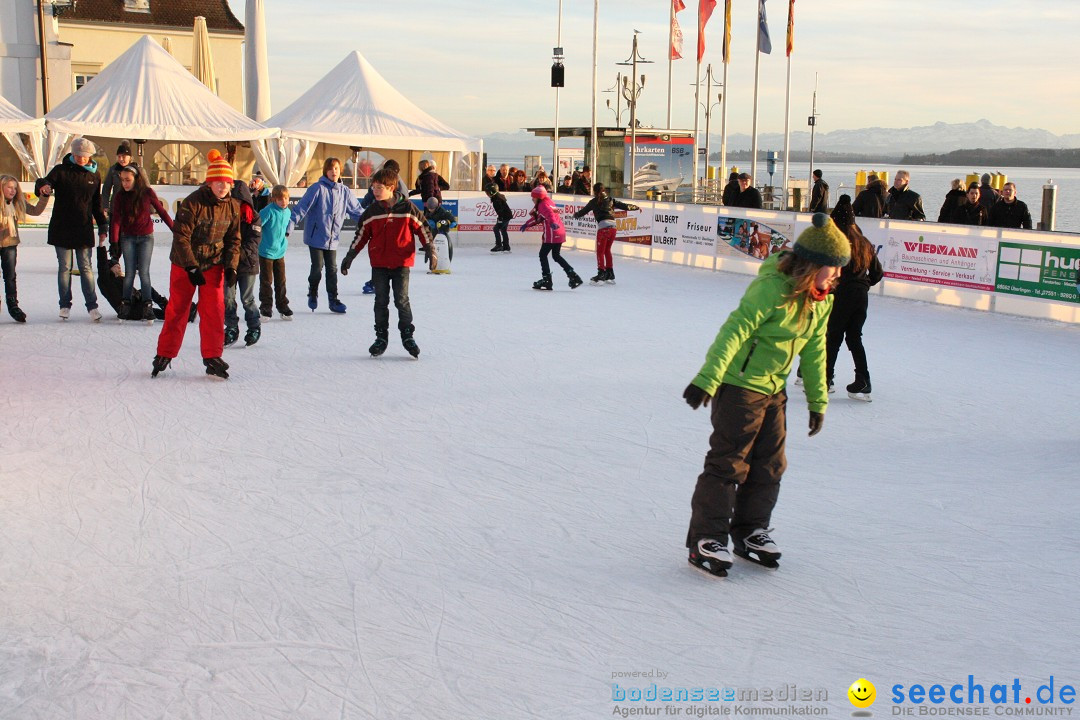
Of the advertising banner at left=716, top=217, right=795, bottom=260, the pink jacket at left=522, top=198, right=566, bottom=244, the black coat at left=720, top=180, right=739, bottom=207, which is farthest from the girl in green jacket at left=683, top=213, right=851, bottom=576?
the black coat at left=720, top=180, right=739, bottom=207

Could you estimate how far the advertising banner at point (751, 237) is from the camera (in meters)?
15.2

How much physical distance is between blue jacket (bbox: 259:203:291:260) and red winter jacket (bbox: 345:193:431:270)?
5.44 ft

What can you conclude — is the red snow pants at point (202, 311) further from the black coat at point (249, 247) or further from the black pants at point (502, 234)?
the black pants at point (502, 234)

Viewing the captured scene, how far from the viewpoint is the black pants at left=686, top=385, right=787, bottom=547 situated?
3.94m

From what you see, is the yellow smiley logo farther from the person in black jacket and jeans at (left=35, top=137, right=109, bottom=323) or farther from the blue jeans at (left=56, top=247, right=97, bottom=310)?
the blue jeans at (left=56, top=247, right=97, bottom=310)

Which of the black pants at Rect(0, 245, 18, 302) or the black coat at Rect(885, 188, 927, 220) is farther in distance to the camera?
the black coat at Rect(885, 188, 927, 220)

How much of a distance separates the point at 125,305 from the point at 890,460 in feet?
23.2

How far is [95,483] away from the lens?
5.09 m

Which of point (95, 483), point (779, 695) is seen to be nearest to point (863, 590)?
point (779, 695)

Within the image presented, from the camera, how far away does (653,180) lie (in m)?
31.4

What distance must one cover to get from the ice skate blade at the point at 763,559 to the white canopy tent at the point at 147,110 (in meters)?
19.2

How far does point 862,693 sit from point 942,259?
10.6m

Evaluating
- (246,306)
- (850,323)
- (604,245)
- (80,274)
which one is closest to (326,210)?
(246,306)

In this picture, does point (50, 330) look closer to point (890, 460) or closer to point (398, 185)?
point (398, 185)
